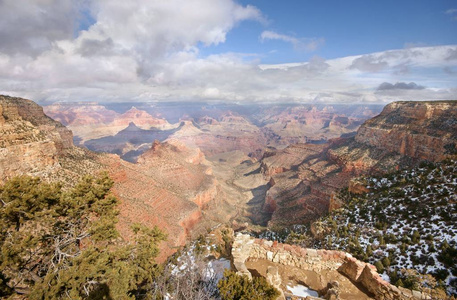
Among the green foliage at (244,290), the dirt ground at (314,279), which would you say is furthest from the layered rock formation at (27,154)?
the green foliage at (244,290)

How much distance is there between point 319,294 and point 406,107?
201 ft

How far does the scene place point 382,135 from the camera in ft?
183

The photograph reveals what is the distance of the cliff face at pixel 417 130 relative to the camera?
132 feet

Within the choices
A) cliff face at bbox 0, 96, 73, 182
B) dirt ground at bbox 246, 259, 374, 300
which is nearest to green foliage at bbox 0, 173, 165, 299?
dirt ground at bbox 246, 259, 374, 300

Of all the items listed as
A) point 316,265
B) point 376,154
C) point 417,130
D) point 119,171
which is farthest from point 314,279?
point 376,154

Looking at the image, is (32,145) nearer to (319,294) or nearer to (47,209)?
(47,209)

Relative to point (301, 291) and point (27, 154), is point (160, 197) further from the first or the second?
point (301, 291)

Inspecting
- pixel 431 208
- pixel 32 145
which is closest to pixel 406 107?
pixel 431 208

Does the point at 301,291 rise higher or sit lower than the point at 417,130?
lower

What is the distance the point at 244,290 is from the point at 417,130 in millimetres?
Result: 55513

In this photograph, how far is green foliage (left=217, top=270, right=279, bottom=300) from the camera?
8695 millimetres

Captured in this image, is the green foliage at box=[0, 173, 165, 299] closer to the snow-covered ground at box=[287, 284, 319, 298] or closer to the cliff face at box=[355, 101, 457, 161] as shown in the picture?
the snow-covered ground at box=[287, 284, 319, 298]

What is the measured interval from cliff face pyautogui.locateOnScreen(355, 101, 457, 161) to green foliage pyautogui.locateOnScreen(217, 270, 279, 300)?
40.1 metres

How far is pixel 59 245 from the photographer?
11.2 m
